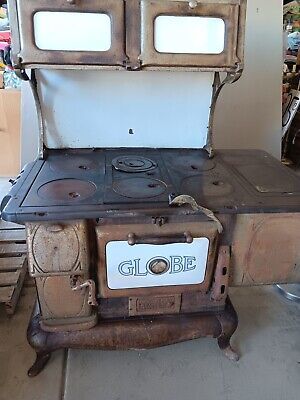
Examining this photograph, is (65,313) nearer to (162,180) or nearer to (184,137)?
(162,180)

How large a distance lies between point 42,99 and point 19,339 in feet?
3.05

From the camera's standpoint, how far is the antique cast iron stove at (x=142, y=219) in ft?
3.43

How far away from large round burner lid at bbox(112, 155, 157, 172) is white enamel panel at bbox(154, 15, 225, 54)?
0.40 metres

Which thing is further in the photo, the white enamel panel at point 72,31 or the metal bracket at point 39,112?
the metal bracket at point 39,112

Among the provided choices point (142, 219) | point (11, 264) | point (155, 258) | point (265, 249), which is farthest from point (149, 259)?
point (11, 264)

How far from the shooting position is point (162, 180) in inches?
48.1

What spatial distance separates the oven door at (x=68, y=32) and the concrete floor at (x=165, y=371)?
3.33 ft

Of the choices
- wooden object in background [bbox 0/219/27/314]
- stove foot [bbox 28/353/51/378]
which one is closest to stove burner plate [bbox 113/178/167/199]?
stove foot [bbox 28/353/51/378]

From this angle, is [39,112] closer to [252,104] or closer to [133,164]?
[133,164]

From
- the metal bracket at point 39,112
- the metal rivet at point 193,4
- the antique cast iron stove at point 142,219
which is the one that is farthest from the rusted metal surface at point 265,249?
the metal bracket at point 39,112

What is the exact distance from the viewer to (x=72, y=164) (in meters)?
1.33

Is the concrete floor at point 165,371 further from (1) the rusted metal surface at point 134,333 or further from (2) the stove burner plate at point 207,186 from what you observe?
(2) the stove burner plate at point 207,186

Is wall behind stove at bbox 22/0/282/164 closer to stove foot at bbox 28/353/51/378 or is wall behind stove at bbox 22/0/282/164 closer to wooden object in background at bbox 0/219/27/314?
wooden object in background at bbox 0/219/27/314

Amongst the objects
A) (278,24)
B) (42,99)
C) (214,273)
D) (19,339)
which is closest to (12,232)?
(19,339)
